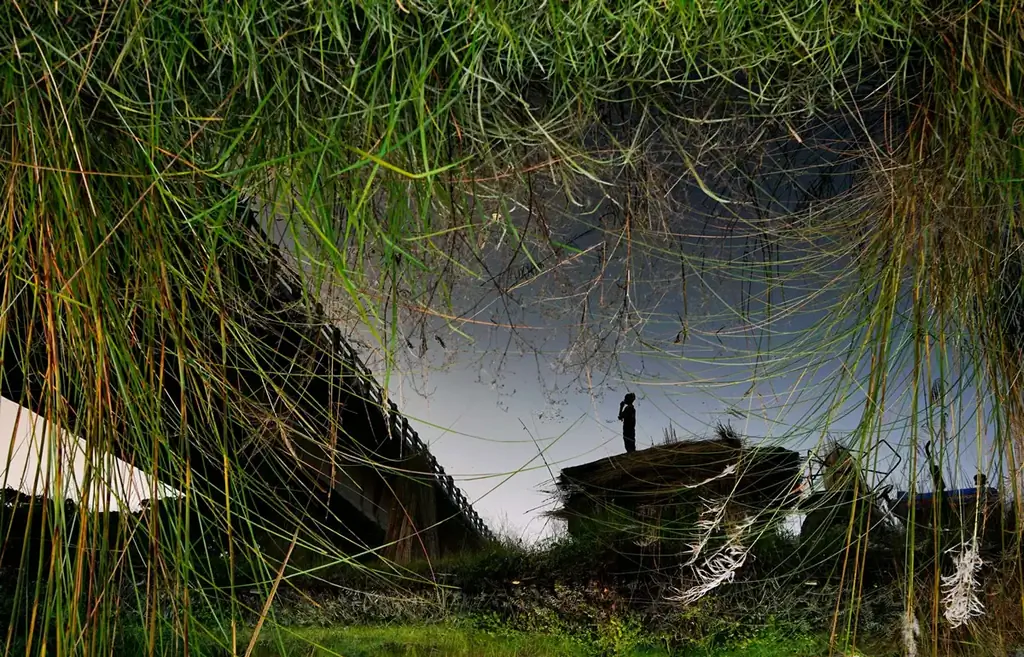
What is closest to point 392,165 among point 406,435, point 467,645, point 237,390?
point 237,390

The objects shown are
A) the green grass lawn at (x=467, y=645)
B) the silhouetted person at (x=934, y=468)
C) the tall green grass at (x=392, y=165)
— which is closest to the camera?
the tall green grass at (x=392, y=165)

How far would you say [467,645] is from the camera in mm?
2814

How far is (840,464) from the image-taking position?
0.77 m

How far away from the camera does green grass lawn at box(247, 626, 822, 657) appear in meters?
2.78

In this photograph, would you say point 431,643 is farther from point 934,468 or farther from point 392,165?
point 392,165

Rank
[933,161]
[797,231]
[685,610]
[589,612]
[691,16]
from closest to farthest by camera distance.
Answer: [691,16], [933,161], [797,231], [685,610], [589,612]

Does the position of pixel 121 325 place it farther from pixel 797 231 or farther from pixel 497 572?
pixel 497 572

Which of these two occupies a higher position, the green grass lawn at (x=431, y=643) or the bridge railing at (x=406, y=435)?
the bridge railing at (x=406, y=435)

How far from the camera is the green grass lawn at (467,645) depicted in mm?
2775

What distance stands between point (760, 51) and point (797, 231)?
24 cm

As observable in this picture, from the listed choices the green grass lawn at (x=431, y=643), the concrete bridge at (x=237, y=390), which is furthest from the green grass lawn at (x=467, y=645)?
the concrete bridge at (x=237, y=390)

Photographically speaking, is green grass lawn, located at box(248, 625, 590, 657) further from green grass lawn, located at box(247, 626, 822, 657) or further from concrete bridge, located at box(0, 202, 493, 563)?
concrete bridge, located at box(0, 202, 493, 563)

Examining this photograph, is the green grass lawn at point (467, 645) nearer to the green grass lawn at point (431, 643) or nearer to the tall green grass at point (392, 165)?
the green grass lawn at point (431, 643)

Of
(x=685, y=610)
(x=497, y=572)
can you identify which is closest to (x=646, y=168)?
(x=685, y=610)
